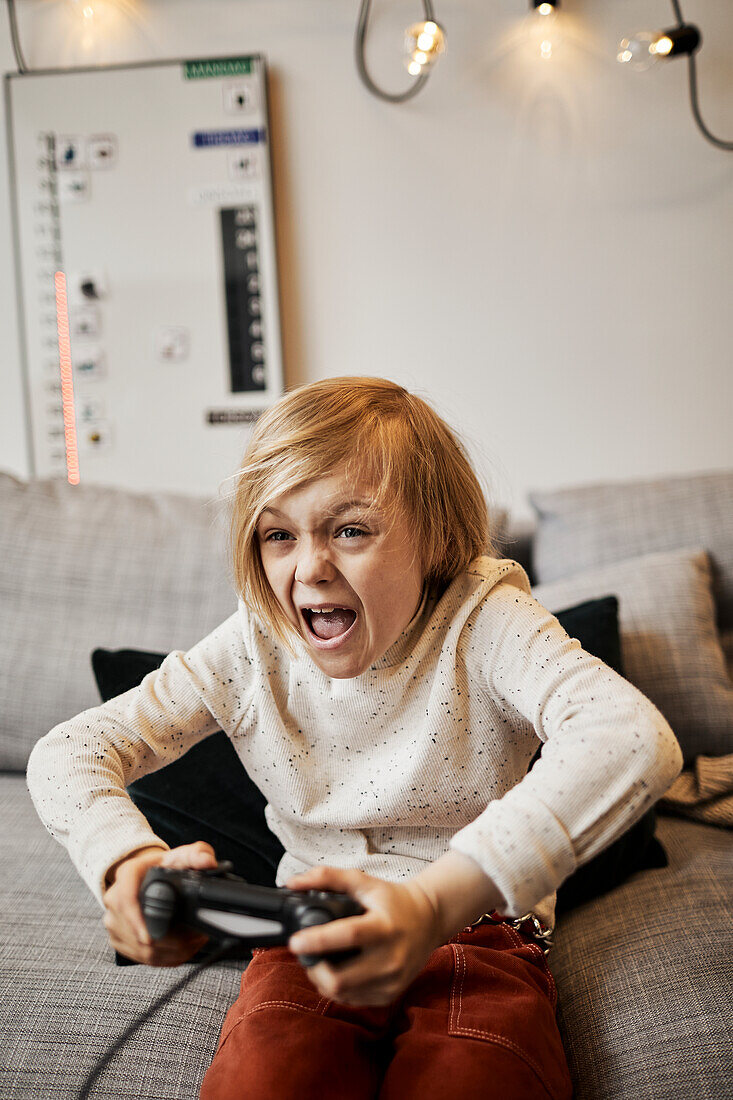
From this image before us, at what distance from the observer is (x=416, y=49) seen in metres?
1.77

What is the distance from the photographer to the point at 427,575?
920mm

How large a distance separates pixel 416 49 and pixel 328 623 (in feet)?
4.78

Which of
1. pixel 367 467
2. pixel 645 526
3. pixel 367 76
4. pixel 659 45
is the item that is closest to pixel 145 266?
pixel 367 76

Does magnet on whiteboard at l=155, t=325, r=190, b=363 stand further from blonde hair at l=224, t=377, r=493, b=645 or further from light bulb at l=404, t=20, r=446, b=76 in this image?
blonde hair at l=224, t=377, r=493, b=645

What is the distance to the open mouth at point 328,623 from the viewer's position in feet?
2.76

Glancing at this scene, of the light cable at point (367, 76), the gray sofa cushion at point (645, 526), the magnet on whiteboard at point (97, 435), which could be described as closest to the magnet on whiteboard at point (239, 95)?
the light cable at point (367, 76)

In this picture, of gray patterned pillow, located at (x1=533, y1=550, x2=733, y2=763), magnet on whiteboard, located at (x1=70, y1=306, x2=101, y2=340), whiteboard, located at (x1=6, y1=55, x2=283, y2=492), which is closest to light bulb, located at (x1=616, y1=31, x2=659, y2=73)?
whiteboard, located at (x1=6, y1=55, x2=283, y2=492)

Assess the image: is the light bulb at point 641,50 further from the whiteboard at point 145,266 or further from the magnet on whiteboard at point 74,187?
the magnet on whiteboard at point 74,187

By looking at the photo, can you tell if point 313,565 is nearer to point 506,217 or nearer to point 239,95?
point 506,217

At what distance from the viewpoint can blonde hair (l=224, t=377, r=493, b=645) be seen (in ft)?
2.72

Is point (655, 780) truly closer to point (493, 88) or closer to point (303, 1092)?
point (303, 1092)

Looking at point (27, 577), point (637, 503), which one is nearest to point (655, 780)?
point (637, 503)

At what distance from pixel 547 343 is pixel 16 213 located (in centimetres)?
130

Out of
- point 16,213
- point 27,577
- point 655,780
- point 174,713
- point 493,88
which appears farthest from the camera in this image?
point 16,213
